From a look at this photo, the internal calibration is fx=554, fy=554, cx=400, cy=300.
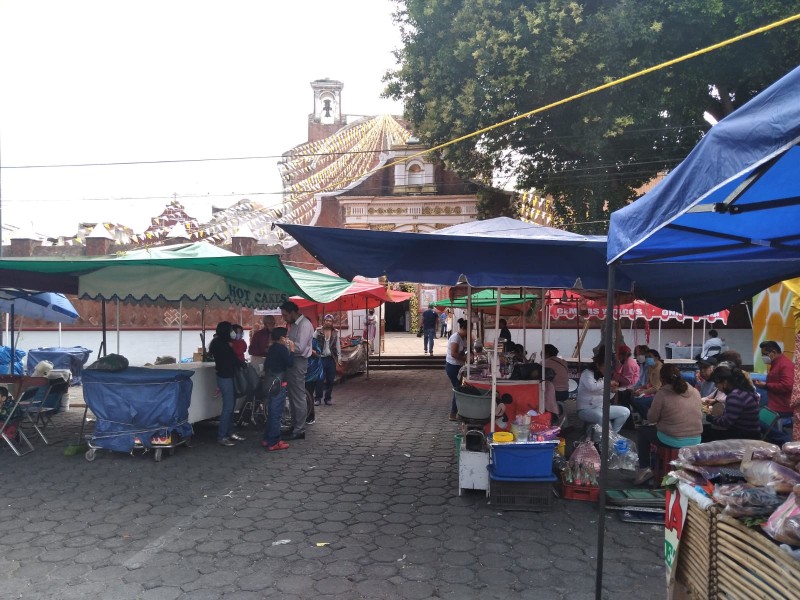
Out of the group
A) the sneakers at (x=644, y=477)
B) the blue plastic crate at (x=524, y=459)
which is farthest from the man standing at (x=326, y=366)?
the sneakers at (x=644, y=477)

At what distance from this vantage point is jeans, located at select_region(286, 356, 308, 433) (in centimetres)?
788

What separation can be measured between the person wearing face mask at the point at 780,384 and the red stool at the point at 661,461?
2.25 meters

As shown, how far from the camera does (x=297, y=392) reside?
791 cm

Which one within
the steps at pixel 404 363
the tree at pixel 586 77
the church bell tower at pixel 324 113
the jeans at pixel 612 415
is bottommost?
the steps at pixel 404 363

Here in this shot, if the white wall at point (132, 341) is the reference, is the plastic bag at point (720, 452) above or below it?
above

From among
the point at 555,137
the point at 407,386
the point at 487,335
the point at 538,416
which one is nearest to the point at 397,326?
the point at 487,335

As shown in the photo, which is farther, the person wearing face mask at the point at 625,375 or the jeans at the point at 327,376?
the jeans at the point at 327,376

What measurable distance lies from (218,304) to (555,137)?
940cm

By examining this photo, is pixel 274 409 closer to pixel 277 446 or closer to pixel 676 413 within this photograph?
pixel 277 446

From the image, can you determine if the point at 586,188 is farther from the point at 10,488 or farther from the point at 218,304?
the point at 10,488

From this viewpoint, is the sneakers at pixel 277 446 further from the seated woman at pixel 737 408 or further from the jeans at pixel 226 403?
the seated woman at pixel 737 408

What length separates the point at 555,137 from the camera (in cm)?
1416

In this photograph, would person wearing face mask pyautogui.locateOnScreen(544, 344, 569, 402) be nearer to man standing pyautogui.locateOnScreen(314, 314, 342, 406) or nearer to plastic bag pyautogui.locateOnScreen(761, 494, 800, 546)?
man standing pyautogui.locateOnScreen(314, 314, 342, 406)

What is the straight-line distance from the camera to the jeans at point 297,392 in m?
7.88
